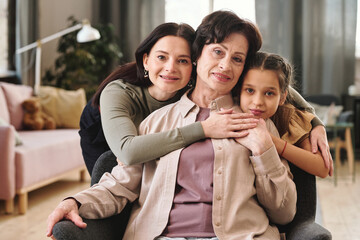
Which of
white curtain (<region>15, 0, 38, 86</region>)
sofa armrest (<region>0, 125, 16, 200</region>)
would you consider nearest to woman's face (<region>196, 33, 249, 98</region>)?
sofa armrest (<region>0, 125, 16, 200</region>)

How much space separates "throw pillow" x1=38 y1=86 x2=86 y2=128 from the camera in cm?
474

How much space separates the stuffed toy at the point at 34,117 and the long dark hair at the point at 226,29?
3316mm

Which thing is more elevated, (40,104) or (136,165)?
(136,165)

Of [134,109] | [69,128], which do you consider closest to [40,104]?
[69,128]

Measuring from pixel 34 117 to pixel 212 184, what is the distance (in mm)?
3535

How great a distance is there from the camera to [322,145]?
1505 millimetres

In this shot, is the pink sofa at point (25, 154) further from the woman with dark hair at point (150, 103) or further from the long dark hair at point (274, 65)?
the long dark hair at point (274, 65)

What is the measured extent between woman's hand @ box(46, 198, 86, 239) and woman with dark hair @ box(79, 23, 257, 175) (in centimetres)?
22

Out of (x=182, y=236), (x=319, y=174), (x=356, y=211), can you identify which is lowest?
(x=356, y=211)

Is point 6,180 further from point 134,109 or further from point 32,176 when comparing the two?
point 134,109

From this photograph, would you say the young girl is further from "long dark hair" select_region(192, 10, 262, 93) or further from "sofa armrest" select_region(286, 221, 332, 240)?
"sofa armrest" select_region(286, 221, 332, 240)

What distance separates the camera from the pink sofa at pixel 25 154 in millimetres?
3293

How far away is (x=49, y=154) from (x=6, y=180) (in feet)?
1.77

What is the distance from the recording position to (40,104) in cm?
470
